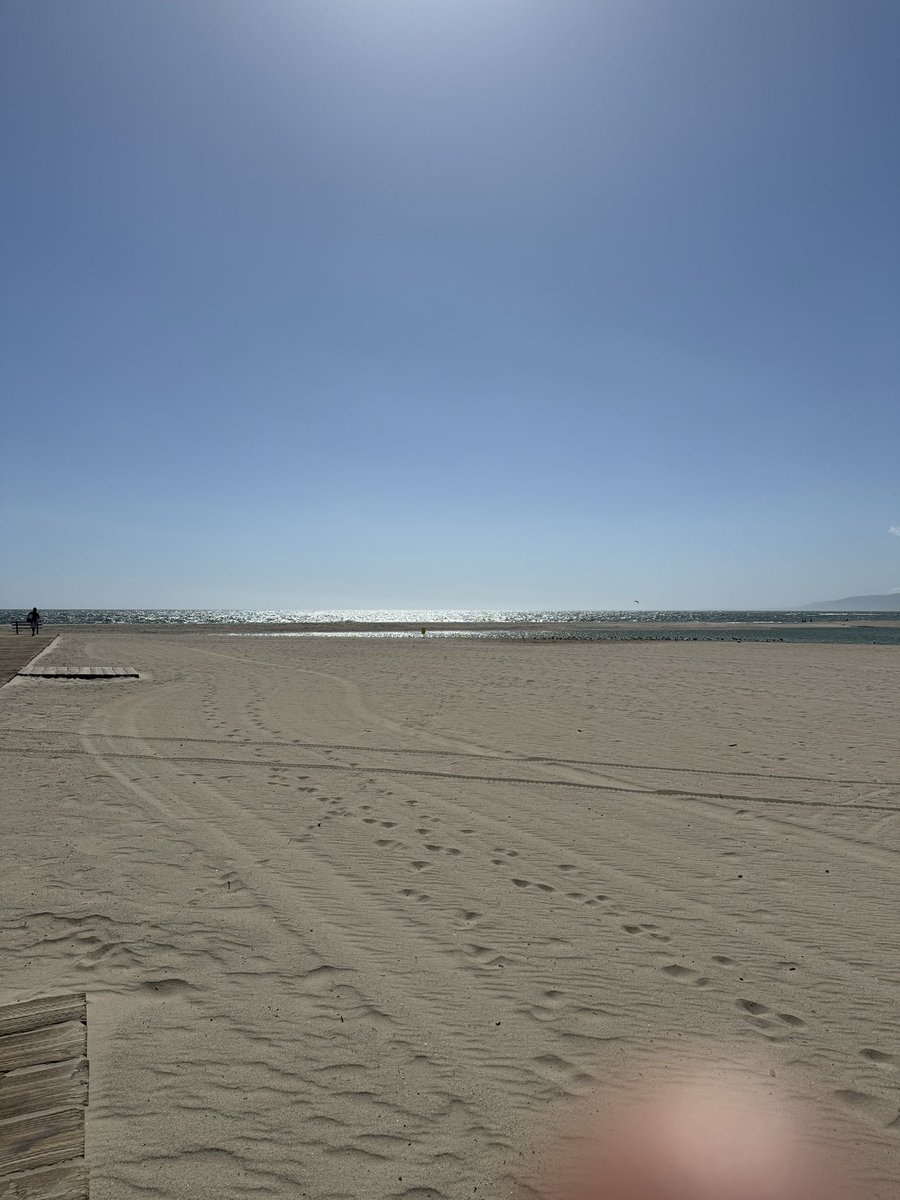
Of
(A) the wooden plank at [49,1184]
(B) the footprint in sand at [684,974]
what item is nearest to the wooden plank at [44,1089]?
(A) the wooden plank at [49,1184]

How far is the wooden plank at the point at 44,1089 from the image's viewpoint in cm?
313

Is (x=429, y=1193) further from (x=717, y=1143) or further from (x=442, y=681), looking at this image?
(x=442, y=681)

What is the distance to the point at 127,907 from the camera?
5.45 m

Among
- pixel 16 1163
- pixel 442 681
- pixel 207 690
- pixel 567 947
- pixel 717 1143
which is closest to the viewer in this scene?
pixel 16 1163

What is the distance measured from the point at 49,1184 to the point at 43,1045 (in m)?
0.94

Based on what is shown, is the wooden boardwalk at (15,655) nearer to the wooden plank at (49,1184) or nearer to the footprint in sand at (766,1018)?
the wooden plank at (49,1184)

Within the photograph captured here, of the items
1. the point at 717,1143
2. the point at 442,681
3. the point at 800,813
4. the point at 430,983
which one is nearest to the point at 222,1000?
the point at 430,983

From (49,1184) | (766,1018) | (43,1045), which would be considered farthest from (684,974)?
(43,1045)

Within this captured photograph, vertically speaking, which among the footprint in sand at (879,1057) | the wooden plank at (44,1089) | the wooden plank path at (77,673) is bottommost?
the footprint in sand at (879,1057)

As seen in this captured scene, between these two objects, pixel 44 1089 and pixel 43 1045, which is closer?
pixel 44 1089

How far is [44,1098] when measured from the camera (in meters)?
3.22

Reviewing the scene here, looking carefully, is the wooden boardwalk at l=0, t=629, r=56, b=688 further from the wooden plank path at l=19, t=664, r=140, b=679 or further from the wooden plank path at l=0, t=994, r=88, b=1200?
the wooden plank path at l=0, t=994, r=88, b=1200

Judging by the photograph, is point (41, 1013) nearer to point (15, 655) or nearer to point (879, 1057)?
point (879, 1057)

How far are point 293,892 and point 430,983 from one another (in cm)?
177
